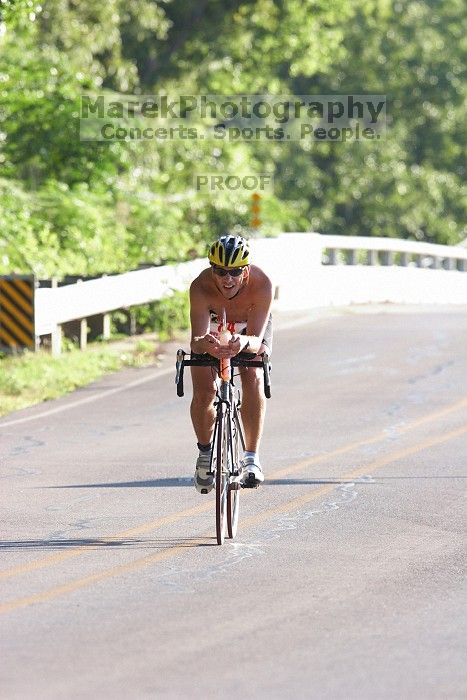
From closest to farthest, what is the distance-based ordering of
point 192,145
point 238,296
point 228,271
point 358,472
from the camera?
point 228,271 < point 238,296 < point 358,472 < point 192,145

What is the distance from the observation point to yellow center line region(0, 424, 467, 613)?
8.43 m

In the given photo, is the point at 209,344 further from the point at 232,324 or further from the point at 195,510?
the point at 195,510

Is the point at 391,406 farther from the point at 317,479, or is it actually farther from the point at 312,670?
the point at 312,670

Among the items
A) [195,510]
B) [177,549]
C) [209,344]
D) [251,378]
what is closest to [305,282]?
[195,510]

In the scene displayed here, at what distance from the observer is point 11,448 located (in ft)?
47.2

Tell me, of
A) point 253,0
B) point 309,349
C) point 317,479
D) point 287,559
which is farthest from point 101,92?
point 287,559

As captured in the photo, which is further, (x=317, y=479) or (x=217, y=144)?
(x=217, y=144)

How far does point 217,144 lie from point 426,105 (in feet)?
59.0

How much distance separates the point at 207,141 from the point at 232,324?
107 feet

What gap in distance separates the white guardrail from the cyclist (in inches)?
347

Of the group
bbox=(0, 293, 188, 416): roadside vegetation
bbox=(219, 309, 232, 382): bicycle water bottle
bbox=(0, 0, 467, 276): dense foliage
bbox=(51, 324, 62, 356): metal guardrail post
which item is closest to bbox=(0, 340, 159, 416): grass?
bbox=(0, 293, 188, 416): roadside vegetation

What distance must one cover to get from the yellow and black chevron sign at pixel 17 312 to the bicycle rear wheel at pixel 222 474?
358 inches

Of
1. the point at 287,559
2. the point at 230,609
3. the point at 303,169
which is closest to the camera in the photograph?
the point at 230,609

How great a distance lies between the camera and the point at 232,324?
10.5m
